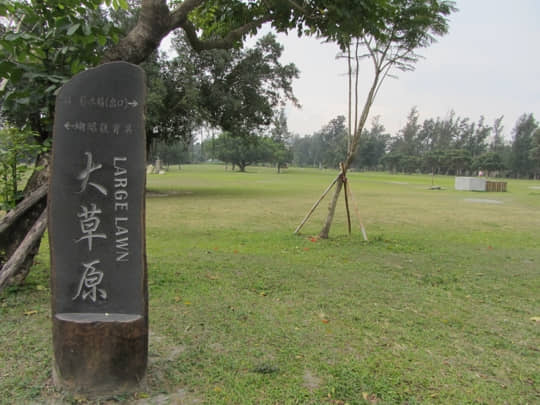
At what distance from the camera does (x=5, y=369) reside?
2.84 meters

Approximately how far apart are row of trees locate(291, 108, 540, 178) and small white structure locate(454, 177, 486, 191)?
23.5 metres

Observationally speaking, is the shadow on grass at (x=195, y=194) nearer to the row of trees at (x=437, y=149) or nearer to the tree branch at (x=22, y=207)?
the tree branch at (x=22, y=207)

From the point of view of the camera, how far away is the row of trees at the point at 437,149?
6462 centimetres

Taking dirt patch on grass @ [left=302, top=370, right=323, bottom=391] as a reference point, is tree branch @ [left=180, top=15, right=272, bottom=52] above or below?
above

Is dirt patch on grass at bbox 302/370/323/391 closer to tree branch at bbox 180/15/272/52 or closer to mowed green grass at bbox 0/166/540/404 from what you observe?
mowed green grass at bbox 0/166/540/404

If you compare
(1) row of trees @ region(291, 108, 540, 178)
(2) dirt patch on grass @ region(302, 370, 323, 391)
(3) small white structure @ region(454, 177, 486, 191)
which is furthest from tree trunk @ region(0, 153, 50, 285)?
(1) row of trees @ region(291, 108, 540, 178)

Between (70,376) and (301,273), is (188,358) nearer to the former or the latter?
(70,376)

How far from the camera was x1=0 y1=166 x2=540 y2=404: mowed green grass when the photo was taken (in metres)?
2.74

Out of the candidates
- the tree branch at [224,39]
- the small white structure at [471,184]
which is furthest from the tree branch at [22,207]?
the small white structure at [471,184]

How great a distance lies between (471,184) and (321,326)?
29066mm

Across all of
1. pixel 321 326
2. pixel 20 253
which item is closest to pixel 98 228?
pixel 20 253

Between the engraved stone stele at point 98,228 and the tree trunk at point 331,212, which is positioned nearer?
the engraved stone stele at point 98,228

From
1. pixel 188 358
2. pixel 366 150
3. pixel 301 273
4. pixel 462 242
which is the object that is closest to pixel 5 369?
pixel 188 358

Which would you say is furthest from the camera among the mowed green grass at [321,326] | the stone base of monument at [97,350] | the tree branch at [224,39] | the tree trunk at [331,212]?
the tree trunk at [331,212]
